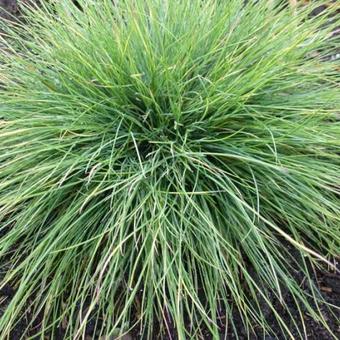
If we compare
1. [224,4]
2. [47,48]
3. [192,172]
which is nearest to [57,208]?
[192,172]

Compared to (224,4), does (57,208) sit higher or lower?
lower

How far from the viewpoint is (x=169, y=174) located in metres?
1.62

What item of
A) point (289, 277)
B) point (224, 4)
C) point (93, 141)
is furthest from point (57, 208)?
point (224, 4)

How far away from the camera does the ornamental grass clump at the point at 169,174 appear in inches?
60.0

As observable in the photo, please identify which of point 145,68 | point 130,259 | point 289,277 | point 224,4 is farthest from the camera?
point 224,4

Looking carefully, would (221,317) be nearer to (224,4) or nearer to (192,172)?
(192,172)

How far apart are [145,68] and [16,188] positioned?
62 cm

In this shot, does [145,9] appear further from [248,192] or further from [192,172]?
[248,192]

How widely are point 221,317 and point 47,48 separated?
120 centimetres

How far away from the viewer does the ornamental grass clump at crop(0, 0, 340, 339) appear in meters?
1.52

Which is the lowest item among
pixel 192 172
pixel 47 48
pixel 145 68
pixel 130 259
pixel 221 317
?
pixel 221 317

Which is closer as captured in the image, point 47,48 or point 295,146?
point 295,146

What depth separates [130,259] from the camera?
1517 millimetres

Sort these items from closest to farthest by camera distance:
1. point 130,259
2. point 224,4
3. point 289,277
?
point 130,259, point 289,277, point 224,4
